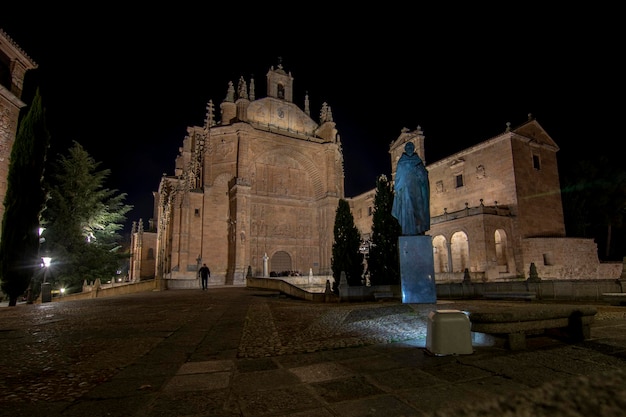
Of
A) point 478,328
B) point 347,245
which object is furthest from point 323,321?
point 347,245

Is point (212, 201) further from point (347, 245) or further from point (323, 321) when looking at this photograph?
point (323, 321)

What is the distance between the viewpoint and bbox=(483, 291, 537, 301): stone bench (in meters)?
10.9

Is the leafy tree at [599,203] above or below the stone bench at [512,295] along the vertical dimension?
above

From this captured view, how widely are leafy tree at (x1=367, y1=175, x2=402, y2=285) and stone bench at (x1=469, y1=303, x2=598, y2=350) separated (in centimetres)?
1012

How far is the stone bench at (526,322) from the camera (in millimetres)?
3795

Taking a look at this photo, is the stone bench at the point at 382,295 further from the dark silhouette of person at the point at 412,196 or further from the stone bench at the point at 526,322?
the stone bench at the point at 526,322

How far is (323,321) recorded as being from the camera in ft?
22.4

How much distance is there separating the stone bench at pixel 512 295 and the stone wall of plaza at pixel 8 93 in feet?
75.4

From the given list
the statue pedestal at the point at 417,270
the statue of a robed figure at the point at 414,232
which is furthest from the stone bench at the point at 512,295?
the statue pedestal at the point at 417,270

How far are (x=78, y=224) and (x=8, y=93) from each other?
1061cm

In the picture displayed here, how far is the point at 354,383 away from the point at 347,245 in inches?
516

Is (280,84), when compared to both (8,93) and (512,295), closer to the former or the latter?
(8,93)

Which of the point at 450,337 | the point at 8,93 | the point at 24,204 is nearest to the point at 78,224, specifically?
the point at 24,204

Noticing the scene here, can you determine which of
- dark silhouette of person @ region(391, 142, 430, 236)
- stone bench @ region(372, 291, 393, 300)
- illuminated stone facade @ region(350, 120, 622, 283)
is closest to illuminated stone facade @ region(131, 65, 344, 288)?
illuminated stone facade @ region(350, 120, 622, 283)
